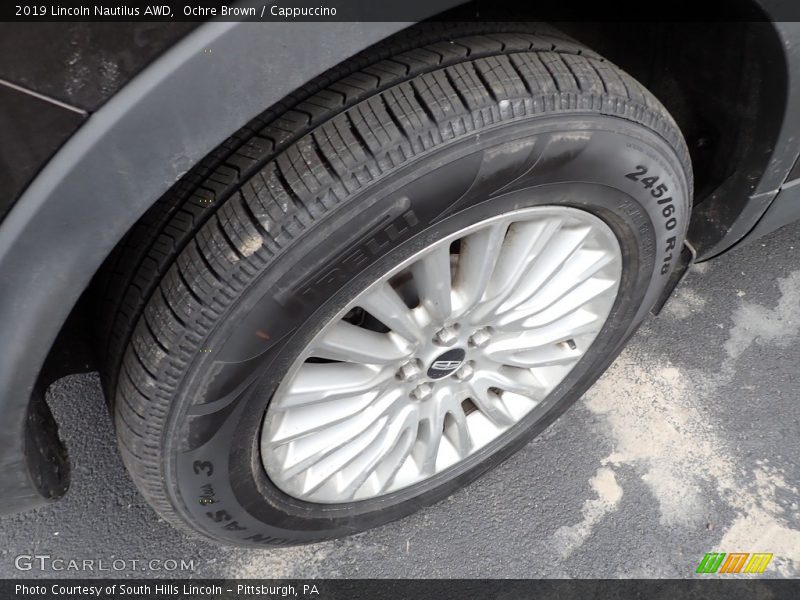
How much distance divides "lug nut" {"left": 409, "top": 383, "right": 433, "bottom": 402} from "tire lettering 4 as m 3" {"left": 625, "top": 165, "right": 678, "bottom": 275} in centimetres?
59

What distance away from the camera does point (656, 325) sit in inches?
85.7

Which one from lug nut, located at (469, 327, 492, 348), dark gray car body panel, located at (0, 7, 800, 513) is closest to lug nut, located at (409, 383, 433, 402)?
lug nut, located at (469, 327, 492, 348)

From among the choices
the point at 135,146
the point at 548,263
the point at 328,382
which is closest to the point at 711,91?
the point at 548,263

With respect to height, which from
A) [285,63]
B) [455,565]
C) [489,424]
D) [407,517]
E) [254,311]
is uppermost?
[285,63]

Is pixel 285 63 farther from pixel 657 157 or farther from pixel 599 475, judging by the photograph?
pixel 599 475

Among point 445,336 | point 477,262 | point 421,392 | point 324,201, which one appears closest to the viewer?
point 324,201

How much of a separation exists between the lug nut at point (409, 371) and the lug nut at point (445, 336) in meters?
0.07

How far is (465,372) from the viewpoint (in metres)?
1.55

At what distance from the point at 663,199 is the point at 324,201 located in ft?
2.41

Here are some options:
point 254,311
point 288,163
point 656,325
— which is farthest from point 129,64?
point 656,325

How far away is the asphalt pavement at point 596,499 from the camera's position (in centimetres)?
171

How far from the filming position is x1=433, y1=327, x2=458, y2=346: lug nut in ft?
4.59

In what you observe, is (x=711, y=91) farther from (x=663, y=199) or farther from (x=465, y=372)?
(x=465, y=372)

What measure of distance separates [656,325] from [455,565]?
1008 mm
